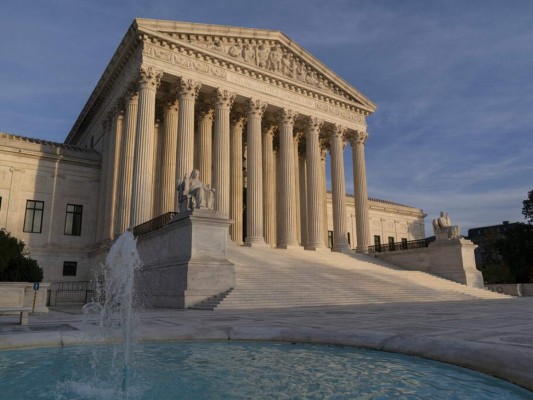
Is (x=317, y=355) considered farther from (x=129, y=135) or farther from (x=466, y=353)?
(x=129, y=135)

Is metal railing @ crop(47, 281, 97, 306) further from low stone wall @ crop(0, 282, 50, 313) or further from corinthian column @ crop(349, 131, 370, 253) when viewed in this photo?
corinthian column @ crop(349, 131, 370, 253)

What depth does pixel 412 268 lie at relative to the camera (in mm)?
33719

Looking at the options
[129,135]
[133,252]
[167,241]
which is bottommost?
[133,252]

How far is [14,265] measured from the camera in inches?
888

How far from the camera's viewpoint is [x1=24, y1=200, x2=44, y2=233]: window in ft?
109

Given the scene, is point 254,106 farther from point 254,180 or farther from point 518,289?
point 518,289

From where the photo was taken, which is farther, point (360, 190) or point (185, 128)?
point (360, 190)

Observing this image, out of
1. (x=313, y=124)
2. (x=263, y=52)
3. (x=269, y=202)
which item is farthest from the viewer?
(x=313, y=124)

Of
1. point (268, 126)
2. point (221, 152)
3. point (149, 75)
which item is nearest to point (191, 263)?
point (221, 152)

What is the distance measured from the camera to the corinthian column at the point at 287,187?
111 feet

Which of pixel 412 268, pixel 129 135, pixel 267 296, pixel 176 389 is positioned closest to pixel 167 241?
pixel 267 296

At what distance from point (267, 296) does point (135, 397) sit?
48.2ft

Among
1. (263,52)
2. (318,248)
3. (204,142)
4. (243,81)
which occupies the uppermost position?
(263,52)

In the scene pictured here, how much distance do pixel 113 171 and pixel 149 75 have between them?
27.2ft
